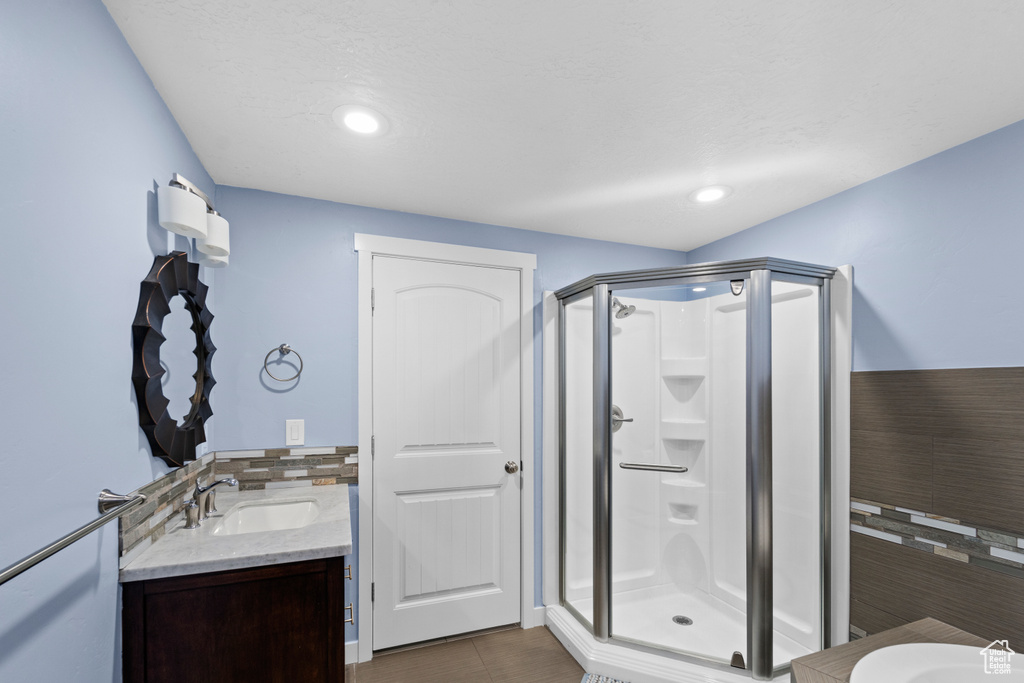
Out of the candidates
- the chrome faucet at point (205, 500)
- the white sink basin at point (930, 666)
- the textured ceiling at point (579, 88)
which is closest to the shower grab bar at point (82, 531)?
the chrome faucet at point (205, 500)

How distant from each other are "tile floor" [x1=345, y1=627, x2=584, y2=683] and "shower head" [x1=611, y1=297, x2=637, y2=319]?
69.7 inches

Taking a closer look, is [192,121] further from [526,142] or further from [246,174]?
[526,142]

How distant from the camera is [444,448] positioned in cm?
263

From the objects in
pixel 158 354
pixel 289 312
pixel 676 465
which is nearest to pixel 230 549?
pixel 158 354

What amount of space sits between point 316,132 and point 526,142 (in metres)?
0.80

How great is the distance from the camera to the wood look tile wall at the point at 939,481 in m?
1.68

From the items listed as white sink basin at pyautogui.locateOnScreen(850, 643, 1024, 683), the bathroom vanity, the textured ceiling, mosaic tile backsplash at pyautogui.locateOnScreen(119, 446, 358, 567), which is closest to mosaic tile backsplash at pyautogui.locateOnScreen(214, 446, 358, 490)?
mosaic tile backsplash at pyautogui.locateOnScreen(119, 446, 358, 567)

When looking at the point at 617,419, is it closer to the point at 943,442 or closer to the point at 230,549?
the point at 943,442

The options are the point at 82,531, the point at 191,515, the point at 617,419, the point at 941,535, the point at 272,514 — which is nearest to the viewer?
the point at 82,531

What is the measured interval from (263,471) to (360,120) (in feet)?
5.40

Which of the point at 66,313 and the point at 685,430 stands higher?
the point at 66,313

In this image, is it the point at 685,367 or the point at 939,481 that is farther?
the point at 685,367

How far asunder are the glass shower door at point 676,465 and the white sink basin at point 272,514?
145cm

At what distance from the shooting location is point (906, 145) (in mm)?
1854
